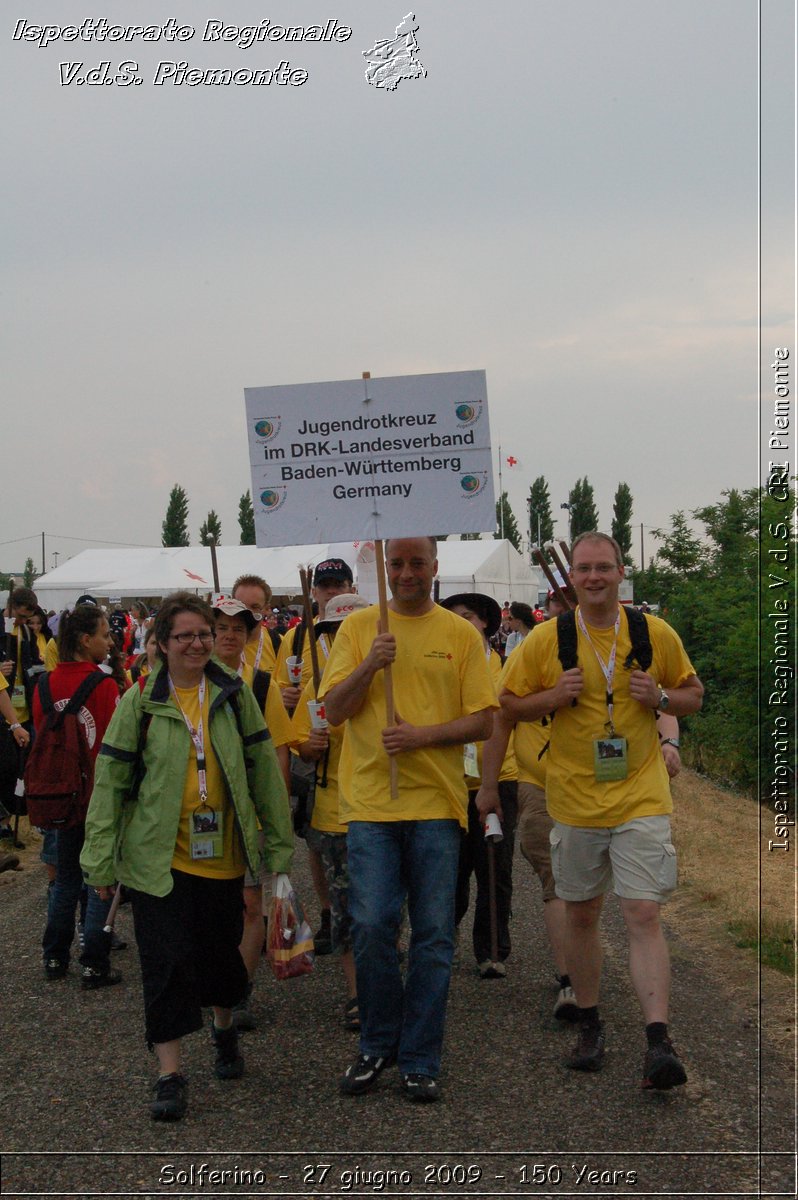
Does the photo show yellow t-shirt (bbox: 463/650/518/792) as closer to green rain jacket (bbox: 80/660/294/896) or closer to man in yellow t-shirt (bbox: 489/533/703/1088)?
man in yellow t-shirt (bbox: 489/533/703/1088)

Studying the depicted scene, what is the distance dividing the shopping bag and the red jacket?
2.30 meters

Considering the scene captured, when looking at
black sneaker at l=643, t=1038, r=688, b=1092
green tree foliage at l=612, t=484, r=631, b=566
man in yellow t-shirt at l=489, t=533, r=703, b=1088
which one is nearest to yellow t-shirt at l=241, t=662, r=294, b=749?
man in yellow t-shirt at l=489, t=533, r=703, b=1088

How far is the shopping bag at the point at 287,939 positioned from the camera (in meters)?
5.32

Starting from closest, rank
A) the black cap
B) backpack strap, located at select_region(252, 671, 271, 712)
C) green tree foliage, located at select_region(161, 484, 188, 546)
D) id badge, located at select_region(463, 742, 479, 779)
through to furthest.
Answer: backpack strap, located at select_region(252, 671, 271, 712) < id badge, located at select_region(463, 742, 479, 779) < the black cap < green tree foliage, located at select_region(161, 484, 188, 546)

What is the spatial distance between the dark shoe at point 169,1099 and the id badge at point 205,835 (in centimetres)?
83

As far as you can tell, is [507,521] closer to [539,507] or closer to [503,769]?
[539,507]

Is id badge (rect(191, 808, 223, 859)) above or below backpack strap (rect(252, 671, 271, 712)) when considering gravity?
below

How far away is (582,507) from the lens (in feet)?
366

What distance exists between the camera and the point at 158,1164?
446cm

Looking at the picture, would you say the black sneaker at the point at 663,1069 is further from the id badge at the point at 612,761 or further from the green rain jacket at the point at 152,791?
the green rain jacket at the point at 152,791

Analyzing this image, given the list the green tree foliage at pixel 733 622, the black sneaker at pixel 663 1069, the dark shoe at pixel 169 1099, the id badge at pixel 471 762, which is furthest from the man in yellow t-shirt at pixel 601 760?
the green tree foliage at pixel 733 622

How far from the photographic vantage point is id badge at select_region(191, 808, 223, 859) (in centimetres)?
516

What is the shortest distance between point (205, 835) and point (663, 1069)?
1.94 meters

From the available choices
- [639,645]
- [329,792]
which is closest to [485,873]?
[329,792]
